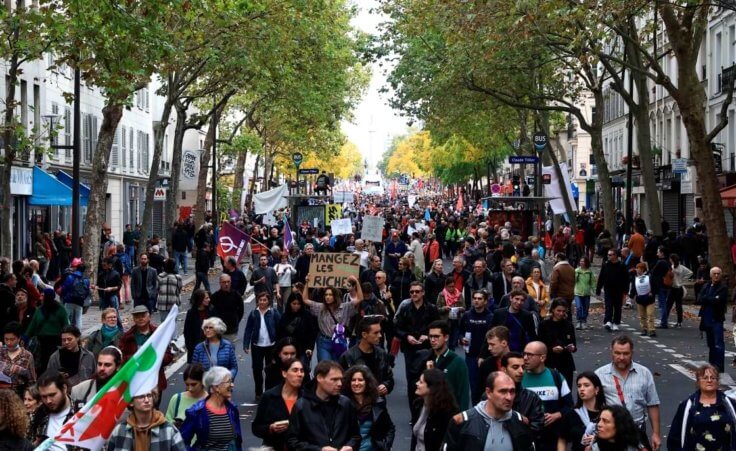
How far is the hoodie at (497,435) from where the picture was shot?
25.9ft

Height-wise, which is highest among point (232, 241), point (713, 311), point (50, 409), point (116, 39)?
point (116, 39)

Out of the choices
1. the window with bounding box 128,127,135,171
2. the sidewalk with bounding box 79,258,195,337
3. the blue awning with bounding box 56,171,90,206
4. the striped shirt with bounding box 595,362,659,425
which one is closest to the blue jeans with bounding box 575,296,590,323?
the sidewalk with bounding box 79,258,195,337

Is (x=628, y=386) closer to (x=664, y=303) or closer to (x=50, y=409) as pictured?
(x=50, y=409)

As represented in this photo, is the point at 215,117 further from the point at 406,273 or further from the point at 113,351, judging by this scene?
the point at 113,351

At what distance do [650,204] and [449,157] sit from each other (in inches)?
2215

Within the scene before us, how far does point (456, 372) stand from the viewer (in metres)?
10.8

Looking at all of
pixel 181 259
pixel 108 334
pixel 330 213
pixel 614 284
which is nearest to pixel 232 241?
pixel 614 284

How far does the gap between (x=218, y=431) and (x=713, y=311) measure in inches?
429

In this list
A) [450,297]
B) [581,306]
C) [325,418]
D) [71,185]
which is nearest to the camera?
[325,418]

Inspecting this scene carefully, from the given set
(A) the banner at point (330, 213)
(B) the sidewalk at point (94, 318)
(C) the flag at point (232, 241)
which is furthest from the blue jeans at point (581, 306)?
(A) the banner at point (330, 213)

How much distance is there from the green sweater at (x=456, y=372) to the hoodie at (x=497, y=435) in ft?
9.08

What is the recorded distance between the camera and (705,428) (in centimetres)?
934

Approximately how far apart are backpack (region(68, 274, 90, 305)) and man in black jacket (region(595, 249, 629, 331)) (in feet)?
29.5

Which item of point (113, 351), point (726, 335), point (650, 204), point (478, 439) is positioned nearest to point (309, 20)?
point (650, 204)
